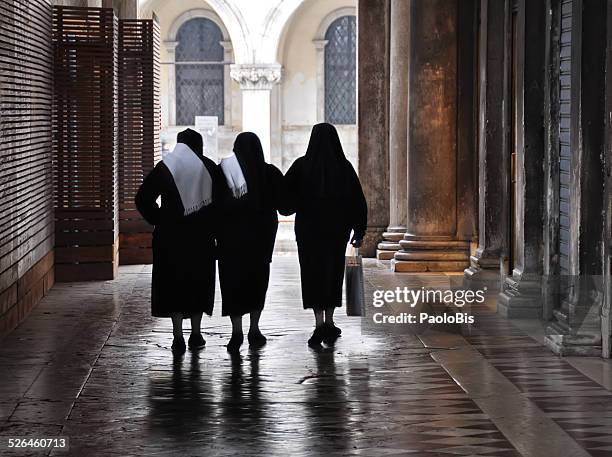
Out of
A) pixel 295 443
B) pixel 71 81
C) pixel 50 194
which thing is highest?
pixel 71 81

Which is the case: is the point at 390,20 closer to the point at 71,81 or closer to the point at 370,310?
the point at 71,81

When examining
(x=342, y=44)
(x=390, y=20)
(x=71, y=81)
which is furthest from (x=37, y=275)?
(x=342, y=44)

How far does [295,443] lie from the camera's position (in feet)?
24.7

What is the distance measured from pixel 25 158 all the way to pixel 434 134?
4928 mm

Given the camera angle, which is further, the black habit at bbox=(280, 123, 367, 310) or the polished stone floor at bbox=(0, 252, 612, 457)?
the black habit at bbox=(280, 123, 367, 310)

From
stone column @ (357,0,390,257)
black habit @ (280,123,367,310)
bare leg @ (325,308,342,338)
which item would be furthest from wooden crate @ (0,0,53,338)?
stone column @ (357,0,390,257)

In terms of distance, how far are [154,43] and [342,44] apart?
2136cm

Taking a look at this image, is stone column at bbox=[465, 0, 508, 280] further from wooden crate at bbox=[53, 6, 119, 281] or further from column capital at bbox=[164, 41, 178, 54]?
column capital at bbox=[164, 41, 178, 54]

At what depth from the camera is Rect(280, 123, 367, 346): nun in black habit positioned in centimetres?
1113

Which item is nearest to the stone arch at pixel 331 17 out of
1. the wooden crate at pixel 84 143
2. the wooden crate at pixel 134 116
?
the wooden crate at pixel 134 116

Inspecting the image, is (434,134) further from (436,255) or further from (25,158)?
(25,158)

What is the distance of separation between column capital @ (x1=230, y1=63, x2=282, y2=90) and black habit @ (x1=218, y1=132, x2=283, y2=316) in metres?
27.8

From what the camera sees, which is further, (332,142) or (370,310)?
(370,310)

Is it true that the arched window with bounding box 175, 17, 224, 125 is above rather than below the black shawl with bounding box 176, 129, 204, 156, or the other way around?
above
